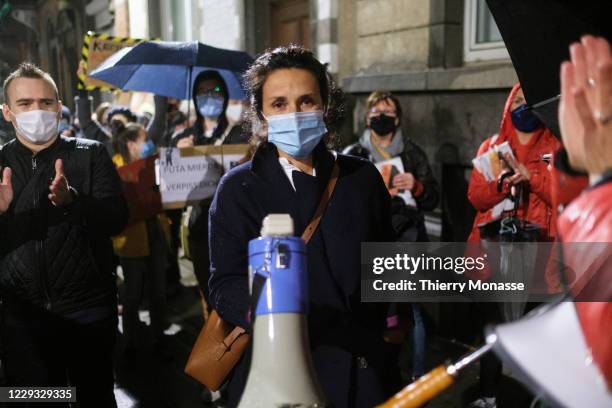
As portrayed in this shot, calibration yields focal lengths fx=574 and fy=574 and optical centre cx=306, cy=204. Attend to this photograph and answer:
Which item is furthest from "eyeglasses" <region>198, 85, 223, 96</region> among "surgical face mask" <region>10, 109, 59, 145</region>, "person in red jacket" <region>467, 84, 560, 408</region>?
"person in red jacket" <region>467, 84, 560, 408</region>

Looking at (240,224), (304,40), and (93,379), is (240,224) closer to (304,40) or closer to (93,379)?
(93,379)

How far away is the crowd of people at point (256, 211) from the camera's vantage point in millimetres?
1731

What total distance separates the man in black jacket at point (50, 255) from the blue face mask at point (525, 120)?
2307mm

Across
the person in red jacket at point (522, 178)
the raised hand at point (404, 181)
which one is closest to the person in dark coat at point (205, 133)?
the raised hand at point (404, 181)

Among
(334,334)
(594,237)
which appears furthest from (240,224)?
(594,237)

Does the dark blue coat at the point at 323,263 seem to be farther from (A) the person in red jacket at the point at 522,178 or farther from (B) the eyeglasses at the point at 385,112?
(B) the eyeglasses at the point at 385,112

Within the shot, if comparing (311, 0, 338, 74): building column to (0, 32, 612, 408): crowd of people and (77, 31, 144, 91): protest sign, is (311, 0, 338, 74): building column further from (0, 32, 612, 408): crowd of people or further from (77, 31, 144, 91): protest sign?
(0, 32, 612, 408): crowd of people

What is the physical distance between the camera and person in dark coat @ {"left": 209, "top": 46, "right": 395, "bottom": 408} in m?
1.73

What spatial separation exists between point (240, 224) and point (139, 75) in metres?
3.88

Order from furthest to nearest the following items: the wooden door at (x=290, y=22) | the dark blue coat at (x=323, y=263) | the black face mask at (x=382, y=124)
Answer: the wooden door at (x=290, y=22), the black face mask at (x=382, y=124), the dark blue coat at (x=323, y=263)

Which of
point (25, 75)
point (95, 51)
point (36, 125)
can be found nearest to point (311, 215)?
point (36, 125)

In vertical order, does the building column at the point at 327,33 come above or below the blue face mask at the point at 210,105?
above

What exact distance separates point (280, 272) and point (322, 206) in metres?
0.78

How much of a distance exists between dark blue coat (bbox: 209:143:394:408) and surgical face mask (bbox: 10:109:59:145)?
4.34 ft
